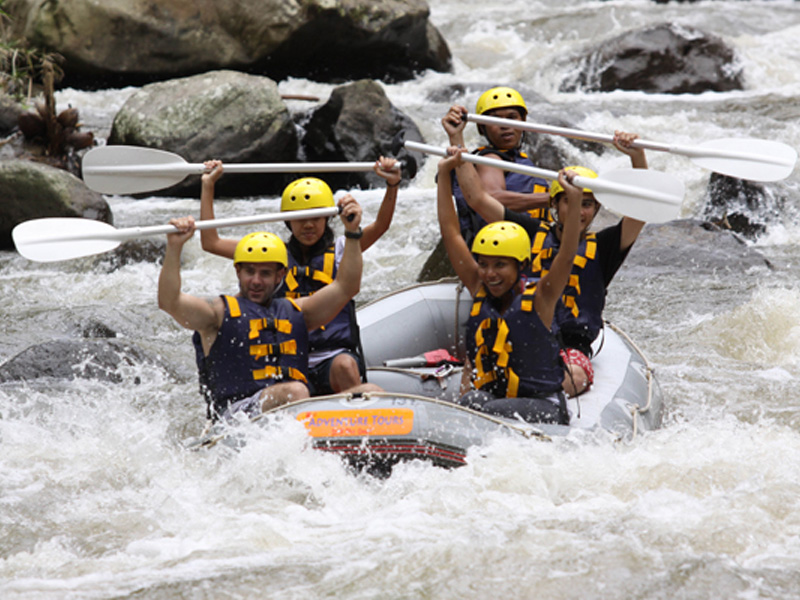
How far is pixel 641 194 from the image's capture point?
168 inches

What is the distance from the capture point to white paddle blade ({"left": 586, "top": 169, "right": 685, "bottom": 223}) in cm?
423

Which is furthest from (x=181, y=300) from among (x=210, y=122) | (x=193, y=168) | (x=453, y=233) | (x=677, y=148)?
(x=210, y=122)

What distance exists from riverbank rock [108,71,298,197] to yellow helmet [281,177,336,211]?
644 cm

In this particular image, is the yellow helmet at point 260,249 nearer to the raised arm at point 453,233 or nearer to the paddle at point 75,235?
the paddle at point 75,235

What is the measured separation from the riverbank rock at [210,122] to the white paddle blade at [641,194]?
23.9ft

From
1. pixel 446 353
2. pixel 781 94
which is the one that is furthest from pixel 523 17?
pixel 446 353

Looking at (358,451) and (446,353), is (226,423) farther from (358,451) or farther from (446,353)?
(446,353)

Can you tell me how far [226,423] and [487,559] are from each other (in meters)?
1.24

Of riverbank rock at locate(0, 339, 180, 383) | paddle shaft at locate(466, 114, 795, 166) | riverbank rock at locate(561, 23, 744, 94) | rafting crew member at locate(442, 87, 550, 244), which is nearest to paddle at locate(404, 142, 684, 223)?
paddle shaft at locate(466, 114, 795, 166)

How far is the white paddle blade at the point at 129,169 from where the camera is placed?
4.88m

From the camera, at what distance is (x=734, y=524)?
11.8 ft

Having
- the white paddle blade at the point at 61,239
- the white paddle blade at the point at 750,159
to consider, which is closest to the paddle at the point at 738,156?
the white paddle blade at the point at 750,159

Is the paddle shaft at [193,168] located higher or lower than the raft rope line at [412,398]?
higher

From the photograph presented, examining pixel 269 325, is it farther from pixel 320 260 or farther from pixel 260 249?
pixel 320 260
